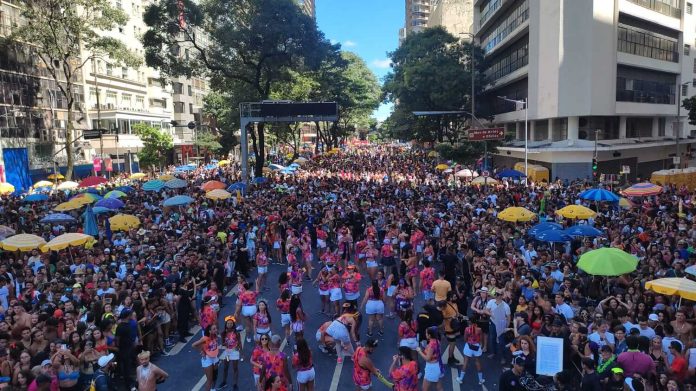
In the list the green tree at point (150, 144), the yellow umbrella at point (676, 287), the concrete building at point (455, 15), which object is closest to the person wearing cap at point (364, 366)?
the yellow umbrella at point (676, 287)

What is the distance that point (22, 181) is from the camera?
38.3 m

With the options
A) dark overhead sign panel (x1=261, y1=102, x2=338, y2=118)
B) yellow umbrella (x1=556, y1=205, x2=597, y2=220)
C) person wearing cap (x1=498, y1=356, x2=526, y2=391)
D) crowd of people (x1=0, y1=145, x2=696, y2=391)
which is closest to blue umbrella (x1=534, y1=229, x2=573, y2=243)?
crowd of people (x1=0, y1=145, x2=696, y2=391)

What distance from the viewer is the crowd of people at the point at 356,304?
750cm

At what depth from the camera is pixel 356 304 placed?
11.6 metres

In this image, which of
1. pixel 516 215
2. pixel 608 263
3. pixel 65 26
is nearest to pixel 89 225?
pixel 516 215

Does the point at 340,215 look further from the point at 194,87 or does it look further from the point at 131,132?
the point at 194,87

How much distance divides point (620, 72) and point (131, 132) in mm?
41987

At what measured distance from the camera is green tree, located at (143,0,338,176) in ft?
102

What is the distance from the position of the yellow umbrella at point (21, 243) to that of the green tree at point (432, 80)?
105 ft

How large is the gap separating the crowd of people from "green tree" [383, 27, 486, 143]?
22.0 metres

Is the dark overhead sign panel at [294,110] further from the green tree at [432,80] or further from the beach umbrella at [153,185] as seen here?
the green tree at [432,80]

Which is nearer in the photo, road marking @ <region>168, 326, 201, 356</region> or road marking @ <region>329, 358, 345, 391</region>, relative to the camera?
road marking @ <region>329, 358, 345, 391</region>

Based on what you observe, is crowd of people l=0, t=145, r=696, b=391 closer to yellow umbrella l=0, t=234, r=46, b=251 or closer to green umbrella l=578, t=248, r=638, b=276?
green umbrella l=578, t=248, r=638, b=276

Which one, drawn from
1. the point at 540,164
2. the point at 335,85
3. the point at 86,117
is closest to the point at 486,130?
the point at 540,164
